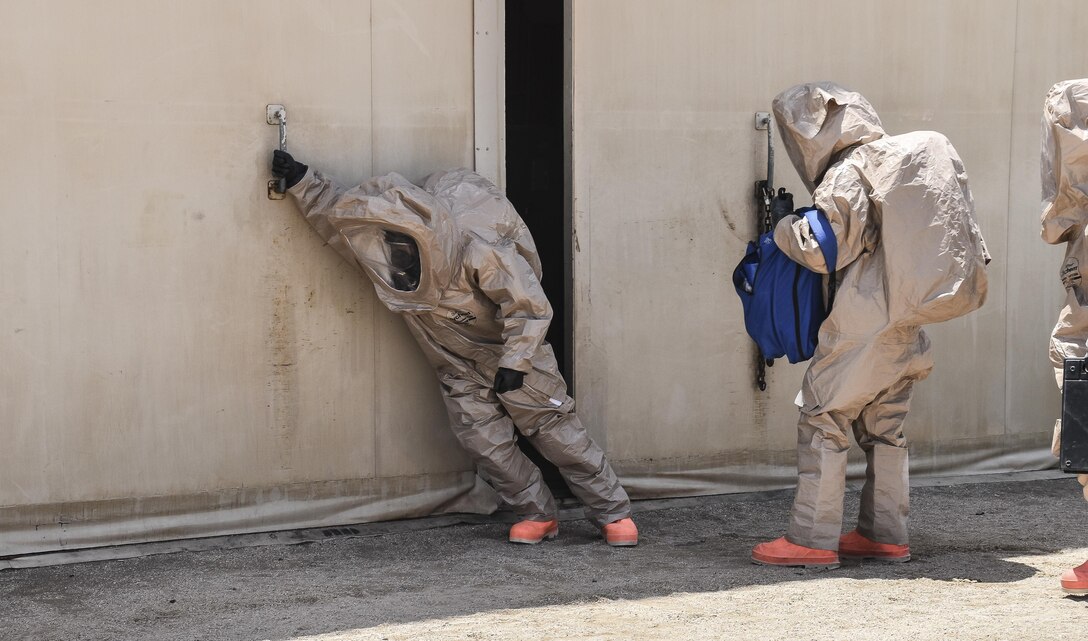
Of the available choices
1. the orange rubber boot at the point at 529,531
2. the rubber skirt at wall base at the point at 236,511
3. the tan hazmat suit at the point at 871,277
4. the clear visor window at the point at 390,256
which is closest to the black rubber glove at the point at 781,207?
the tan hazmat suit at the point at 871,277

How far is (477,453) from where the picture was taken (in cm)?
491

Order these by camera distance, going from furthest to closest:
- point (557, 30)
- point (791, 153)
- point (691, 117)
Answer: point (557, 30)
point (691, 117)
point (791, 153)

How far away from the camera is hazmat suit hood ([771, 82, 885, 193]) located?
4.39 m

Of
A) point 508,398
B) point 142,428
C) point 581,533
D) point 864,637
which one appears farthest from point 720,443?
point 142,428

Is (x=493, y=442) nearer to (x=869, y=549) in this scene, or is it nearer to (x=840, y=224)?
(x=869, y=549)

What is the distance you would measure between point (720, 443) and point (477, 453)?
4.15ft

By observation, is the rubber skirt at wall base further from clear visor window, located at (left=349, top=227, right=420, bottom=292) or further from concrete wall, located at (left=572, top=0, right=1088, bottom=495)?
clear visor window, located at (left=349, top=227, right=420, bottom=292)

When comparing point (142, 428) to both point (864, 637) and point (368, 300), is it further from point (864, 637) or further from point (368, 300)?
point (864, 637)

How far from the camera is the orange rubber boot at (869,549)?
4594 mm

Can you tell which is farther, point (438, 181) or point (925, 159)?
point (438, 181)

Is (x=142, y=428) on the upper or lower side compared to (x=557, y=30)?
lower

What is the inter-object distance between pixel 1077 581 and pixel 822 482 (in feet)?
2.73

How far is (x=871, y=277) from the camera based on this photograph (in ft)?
14.2

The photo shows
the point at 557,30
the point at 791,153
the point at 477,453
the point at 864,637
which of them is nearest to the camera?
the point at 864,637
